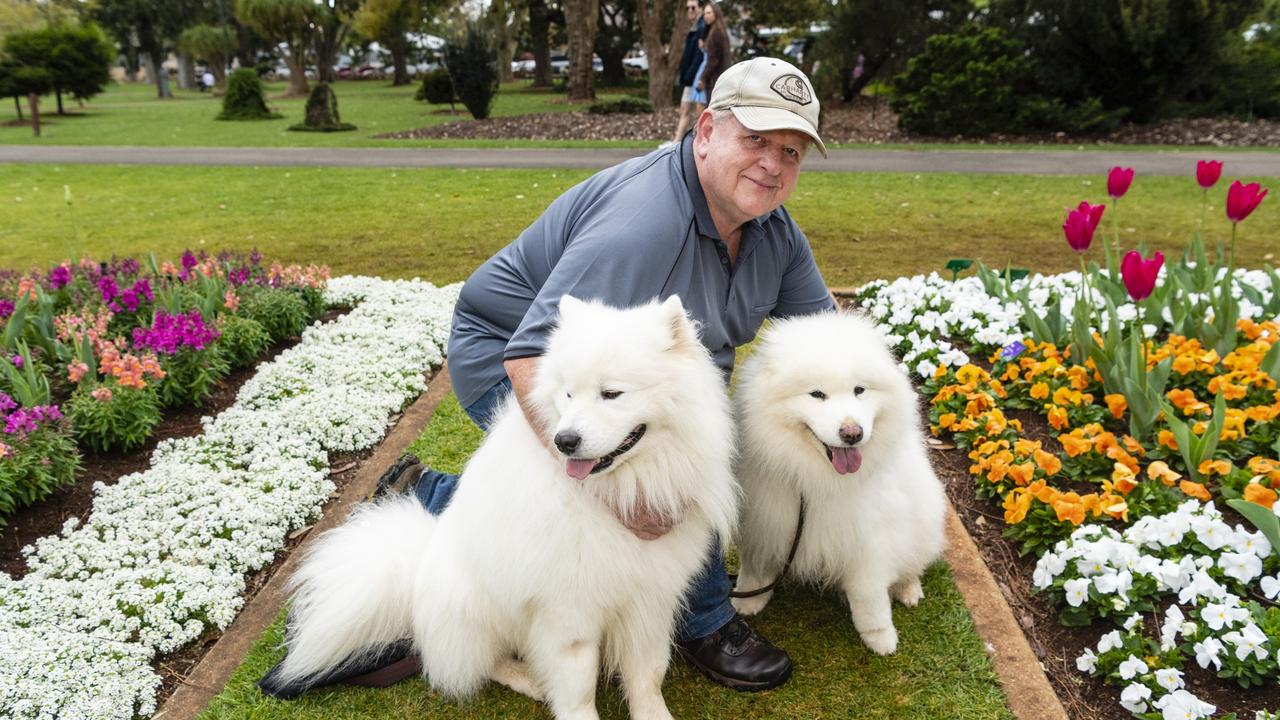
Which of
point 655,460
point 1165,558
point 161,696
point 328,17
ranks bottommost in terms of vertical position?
point 161,696

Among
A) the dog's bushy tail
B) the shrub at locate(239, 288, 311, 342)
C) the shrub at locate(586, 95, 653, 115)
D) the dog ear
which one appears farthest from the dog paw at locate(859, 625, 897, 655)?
the shrub at locate(586, 95, 653, 115)

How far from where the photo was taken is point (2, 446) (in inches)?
122

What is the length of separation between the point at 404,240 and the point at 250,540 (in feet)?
18.0

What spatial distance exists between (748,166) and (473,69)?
62.6ft

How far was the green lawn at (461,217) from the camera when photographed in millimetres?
7430

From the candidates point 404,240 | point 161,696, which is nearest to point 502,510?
point 161,696

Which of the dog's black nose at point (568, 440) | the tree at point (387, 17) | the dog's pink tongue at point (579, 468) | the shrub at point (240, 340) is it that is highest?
the tree at point (387, 17)

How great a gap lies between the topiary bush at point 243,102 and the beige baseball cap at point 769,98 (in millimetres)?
24661

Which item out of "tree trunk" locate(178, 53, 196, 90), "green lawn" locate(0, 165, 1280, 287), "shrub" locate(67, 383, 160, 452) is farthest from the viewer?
"tree trunk" locate(178, 53, 196, 90)

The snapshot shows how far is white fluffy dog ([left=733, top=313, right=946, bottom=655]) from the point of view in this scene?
236 cm

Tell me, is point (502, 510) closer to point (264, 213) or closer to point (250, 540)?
point (250, 540)

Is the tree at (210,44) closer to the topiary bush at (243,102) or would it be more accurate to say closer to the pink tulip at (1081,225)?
Answer: the topiary bush at (243,102)

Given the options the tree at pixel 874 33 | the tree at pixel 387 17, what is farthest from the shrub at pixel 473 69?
the tree at pixel 387 17

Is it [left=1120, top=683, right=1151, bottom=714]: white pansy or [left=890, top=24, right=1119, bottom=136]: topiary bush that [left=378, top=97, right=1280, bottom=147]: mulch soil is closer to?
[left=890, top=24, right=1119, bottom=136]: topiary bush
